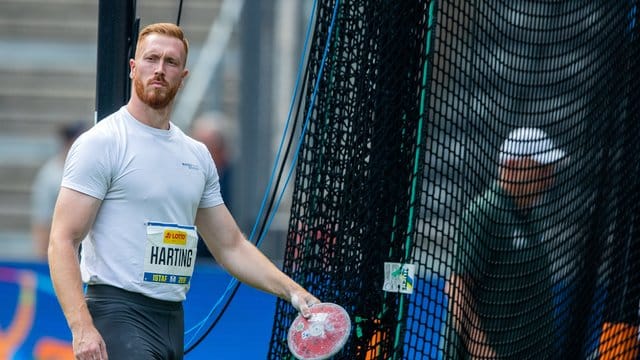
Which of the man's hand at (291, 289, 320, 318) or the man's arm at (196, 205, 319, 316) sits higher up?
the man's arm at (196, 205, 319, 316)

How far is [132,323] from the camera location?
4633mm

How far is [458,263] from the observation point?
543 cm

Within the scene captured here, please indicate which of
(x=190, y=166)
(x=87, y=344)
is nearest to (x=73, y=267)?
(x=87, y=344)

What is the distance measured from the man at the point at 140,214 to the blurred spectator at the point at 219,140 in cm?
551

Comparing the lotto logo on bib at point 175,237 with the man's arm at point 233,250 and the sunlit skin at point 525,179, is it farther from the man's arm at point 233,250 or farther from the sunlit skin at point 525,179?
the sunlit skin at point 525,179

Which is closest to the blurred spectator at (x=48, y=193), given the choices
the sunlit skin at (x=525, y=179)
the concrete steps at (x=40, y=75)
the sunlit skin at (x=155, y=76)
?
the concrete steps at (x=40, y=75)

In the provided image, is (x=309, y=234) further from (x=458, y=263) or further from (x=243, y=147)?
(x=243, y=147)

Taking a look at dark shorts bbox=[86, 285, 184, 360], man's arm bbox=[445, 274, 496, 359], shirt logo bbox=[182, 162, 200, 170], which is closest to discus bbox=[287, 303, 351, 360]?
dark shorts bbox=[86, 285, 184, 360]

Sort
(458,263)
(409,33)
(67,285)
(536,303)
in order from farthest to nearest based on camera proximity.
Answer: (536,303) < (458,263) < (409,33) < (67,285)

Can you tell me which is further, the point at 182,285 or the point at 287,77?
the point at 287,77

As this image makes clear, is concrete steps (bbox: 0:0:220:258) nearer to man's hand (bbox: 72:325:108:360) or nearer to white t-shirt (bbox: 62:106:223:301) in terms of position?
white t-shirt (bbox: 62:106:223:301)

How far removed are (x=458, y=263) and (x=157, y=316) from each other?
4.66 ft

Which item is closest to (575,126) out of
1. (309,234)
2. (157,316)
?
(309,234)

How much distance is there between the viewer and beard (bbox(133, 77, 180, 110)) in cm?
470
